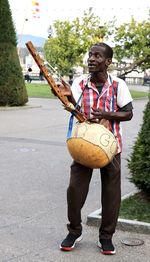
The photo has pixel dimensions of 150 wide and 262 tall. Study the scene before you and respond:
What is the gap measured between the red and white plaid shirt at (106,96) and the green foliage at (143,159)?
122 centimetres

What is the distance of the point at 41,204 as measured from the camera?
20.3 feet

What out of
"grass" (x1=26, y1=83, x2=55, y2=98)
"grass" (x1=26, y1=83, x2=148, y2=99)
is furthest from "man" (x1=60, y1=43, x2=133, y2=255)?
"grass" (x1=26, y1=83, x2=148, y2=99)

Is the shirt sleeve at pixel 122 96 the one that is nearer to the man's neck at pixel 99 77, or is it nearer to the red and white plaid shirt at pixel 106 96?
the red and white plaid shirt at pixel 106 96

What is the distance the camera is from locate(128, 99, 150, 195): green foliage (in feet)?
17.9

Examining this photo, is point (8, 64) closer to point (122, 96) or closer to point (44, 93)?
point (44, 93)

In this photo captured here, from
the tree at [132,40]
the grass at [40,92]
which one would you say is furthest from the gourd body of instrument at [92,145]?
the tree at [132,40]

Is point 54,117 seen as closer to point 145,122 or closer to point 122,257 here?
point 145,122

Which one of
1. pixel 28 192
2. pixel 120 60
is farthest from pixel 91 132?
pixel 120 60

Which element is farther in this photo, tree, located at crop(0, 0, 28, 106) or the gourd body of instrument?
tree, located at crop(0, 0, 28, 106)

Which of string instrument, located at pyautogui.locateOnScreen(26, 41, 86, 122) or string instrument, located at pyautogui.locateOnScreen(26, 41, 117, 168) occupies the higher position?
string instrument, located at pyautogui.locateOnScreen(26, 41, 86, 122)

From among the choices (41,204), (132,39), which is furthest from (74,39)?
(41,204)

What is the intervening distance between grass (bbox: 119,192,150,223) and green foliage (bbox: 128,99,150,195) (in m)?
0.18

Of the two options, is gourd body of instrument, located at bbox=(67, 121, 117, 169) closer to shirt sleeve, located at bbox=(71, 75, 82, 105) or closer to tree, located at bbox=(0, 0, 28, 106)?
shirt sleeve, located at bbox=(71, 75, 82, 105)

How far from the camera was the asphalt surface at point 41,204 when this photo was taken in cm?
448
